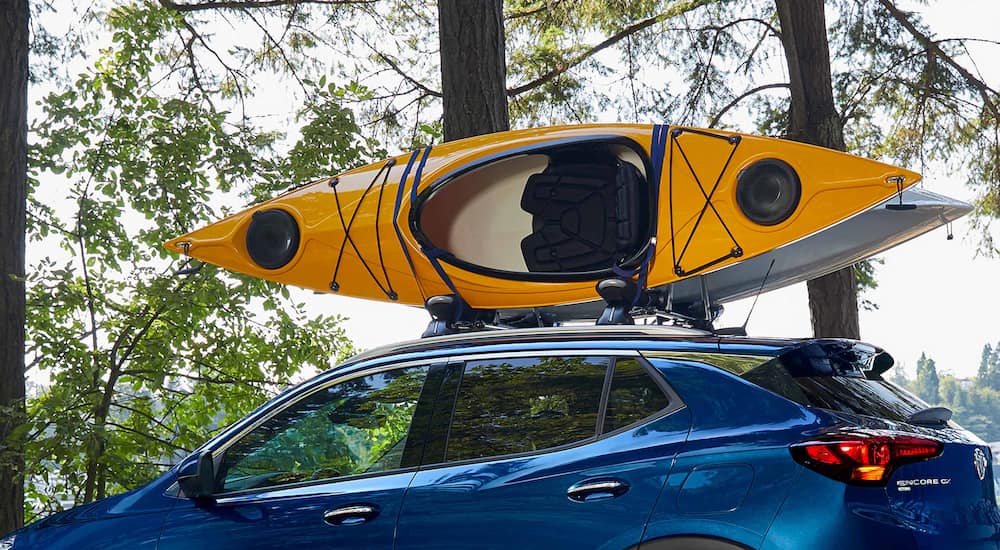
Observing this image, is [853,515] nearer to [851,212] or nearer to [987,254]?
[851,212]

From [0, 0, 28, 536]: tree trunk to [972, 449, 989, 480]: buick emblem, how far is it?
711 cm

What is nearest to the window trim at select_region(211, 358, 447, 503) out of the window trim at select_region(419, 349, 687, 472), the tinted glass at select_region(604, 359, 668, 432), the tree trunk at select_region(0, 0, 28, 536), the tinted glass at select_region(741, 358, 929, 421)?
the window trim at select_region(419, 349, 687, 472)

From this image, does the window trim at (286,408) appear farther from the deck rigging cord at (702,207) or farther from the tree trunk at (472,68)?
the tree trunk at (472,68)

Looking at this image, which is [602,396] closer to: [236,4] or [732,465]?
[732,465]

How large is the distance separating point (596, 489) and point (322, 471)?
3.95ft

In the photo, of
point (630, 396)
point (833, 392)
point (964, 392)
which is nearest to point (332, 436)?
point (630, 396)

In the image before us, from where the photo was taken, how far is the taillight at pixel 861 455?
2945 mm

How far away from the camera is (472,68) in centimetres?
793

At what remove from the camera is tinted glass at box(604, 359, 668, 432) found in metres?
3.40

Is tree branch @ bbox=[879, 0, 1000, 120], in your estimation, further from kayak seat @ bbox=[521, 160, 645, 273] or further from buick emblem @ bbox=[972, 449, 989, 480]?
buick emblem @ bbox=[972, 449, 989, 480]

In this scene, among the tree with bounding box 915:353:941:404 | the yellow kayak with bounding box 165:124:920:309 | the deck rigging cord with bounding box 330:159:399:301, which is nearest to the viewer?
the yellow kayak with bounding box 165:124:920:309

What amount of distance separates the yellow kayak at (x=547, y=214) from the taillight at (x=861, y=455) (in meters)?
2.47

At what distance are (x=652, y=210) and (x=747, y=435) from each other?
8.82 ft

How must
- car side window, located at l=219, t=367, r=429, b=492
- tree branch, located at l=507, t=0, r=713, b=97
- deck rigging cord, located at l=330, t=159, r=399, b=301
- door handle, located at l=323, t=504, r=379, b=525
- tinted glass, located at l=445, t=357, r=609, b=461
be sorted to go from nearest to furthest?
tinted glass, located at l=445, t=357, r=609, b=461
door handle, located at l=323, t=504, r=379, b=525
car side window, located at l=219, t=367, r=429, b=492
deck rigging cord, located at l=330, t=159, r=399, b=301
tree branch, located at l=507, t=0, r=713, b=97
